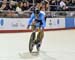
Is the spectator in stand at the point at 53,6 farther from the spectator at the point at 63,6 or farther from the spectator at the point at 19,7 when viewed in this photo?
the spectator at the point at 19,7

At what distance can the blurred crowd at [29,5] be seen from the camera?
51.2ft

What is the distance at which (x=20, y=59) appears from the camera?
24.7ft

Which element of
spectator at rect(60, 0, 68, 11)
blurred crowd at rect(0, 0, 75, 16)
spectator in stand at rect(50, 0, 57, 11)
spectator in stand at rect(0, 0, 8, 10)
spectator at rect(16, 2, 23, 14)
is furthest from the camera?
spectator at rect(60, 0, 68, 11)

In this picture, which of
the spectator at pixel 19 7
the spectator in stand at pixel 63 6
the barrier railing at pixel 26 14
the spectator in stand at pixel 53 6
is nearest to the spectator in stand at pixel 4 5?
the barrier railing at pixel 26 14

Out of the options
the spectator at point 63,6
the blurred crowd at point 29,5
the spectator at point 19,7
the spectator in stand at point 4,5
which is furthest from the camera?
the spectator at point 63,6

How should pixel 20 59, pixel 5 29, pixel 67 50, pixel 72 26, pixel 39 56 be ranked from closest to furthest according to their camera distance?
pixel 20 59
pixel 39 56
pixel 67 50
pixel 5 29
pixel 72 26

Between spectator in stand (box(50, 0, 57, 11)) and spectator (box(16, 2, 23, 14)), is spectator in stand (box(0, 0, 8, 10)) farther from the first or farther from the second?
spectator in stand (box(50, 0, 57, 11))

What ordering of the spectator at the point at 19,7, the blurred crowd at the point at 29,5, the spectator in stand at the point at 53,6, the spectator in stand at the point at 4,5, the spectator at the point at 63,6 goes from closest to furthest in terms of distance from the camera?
the spectator in stand at the point at 4,5 < the blurred crowd at the point at 29,5 < the spectator at the point at 19,7 < the spectator in stand at the point at 53,6 < the spectator at the point at 63,6

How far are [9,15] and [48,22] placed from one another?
8.74 ft

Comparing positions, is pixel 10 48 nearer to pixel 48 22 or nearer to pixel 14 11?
pixel 14 11

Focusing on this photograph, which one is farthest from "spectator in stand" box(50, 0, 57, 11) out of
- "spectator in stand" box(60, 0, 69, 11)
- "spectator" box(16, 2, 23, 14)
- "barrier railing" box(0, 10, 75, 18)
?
"spectator" box(16, 2, 23, 14)

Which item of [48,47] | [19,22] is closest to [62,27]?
[19,22]

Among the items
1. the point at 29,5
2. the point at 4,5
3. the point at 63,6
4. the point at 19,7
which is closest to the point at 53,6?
the point at 63,6

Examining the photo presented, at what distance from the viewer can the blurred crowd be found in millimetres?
15602
